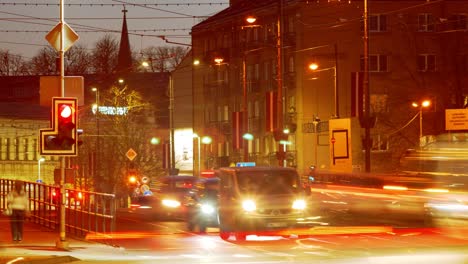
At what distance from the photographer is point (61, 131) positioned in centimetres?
2373

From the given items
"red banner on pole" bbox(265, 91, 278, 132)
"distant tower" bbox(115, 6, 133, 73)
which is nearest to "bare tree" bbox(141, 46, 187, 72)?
"distant tower" bbox(115, 6, 133, 73)

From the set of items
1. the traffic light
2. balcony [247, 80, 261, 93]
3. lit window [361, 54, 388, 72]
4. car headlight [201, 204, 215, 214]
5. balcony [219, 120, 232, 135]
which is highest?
lit window [361, 54, 388, 72]

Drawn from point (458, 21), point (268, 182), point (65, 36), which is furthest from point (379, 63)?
point (65, 36)

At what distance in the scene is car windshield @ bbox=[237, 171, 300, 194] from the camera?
2789 centimetres

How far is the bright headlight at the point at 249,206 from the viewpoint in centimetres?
2742

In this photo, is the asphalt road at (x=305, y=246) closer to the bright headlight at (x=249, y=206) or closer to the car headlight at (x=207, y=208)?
the car headlight at (x=207, y=208)

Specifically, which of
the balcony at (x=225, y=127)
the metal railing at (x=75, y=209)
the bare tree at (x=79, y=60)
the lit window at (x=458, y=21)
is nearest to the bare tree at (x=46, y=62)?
the bare tree at (x=79, y=60)

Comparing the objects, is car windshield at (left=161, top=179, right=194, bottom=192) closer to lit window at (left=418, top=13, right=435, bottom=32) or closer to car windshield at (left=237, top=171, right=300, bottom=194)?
car windshield at (left=237, top=171, right=300, bottom=194)

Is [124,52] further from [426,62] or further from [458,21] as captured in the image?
[458,21]

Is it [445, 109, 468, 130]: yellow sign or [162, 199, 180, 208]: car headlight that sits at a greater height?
[445, 109, 468, 130]: yellow sign

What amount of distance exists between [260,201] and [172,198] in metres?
8.04

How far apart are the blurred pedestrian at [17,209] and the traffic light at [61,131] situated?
3.90 metres

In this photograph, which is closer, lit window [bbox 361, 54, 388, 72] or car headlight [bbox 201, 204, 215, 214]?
car headlight [bbox 201, 204, 215, 214]

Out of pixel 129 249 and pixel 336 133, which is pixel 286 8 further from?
pixel 129 249
